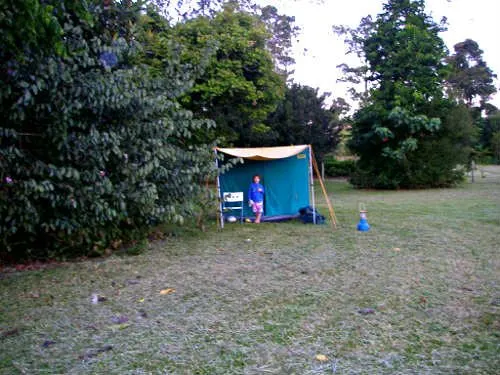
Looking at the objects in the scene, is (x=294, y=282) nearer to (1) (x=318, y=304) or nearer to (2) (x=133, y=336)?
(1) (x=318, y=304)

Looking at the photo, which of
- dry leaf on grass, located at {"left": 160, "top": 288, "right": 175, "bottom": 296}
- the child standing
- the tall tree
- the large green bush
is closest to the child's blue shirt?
the child standing

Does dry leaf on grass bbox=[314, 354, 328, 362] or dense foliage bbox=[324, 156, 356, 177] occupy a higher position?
dense foliage bbox=[324, 156, 356, 177]

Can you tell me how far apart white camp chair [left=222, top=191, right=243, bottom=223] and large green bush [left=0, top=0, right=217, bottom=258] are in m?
3.09

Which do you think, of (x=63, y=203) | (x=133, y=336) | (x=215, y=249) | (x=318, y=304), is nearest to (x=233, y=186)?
(x=215, y=249)

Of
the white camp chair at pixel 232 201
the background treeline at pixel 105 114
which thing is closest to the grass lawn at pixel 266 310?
the background treeline at pixel 105 114

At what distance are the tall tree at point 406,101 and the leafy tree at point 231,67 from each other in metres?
7.56

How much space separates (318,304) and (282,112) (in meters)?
24.6

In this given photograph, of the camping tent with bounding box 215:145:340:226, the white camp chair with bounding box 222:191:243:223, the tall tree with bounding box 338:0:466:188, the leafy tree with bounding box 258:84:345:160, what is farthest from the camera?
the leafy tree with bounding box 258:84:345:160

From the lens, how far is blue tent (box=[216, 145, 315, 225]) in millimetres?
12211

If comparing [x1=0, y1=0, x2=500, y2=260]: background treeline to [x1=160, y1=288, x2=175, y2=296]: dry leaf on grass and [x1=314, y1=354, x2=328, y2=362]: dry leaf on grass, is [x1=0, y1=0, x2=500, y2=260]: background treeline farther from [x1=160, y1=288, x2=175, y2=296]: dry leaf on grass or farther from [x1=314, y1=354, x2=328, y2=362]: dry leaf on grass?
[x1=314, y1=354, x2=328, y2=362]: dry leaf on grass

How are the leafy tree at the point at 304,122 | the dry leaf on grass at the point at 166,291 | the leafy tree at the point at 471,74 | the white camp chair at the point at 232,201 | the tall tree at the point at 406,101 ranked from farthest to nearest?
the leafy tree at the point at 471,74
the leafy tree at the point at 304,122
the tall tree at the point at 406,101
the white camp chair at the point at 232,201
the dry leaf on grass at the point at 166,291

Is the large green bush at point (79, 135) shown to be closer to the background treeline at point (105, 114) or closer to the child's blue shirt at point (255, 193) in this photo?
the background treeline at point (105, 114)

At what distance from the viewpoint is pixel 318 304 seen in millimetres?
5086

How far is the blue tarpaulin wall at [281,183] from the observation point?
12.3 metres
